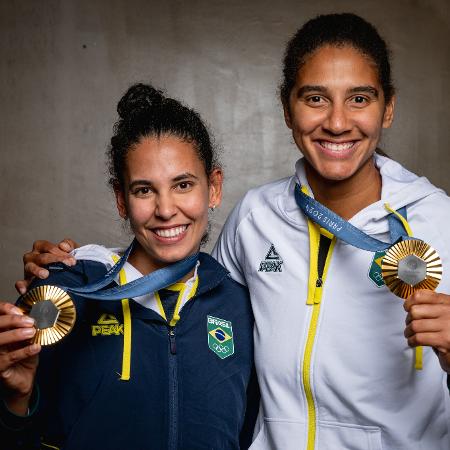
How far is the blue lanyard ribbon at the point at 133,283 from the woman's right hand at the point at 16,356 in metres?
0.19

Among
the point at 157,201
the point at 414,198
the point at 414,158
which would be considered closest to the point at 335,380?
the point at 414,198

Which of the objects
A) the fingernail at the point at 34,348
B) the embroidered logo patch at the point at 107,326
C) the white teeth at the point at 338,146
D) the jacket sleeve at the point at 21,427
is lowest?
the jacket sleeve at the point at 21,427

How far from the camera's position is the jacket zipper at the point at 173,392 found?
1.94 metres

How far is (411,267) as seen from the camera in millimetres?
1805

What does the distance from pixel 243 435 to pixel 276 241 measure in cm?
64

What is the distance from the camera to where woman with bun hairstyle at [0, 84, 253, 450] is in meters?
1.93

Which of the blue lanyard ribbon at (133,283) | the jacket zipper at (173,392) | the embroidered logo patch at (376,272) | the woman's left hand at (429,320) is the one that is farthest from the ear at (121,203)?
the woman's left hand at (429,320)

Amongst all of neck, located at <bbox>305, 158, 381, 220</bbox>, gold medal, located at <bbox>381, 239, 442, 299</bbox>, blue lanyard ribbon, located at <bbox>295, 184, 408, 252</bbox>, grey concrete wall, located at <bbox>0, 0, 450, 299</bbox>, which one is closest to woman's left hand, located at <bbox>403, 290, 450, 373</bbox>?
gold medal, located at <bbox>381, 239, 442, 299</bbox>

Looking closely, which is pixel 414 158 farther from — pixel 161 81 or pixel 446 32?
pixel 161 81

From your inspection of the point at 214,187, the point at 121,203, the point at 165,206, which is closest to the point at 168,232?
the point at 165,206

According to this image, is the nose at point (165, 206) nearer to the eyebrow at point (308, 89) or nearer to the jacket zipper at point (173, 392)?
the jacket zipper at point (173, 392)

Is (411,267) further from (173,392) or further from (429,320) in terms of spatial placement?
(173,392)

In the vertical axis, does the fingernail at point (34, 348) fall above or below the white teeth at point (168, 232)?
below

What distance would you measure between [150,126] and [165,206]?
281mm
